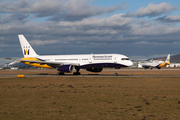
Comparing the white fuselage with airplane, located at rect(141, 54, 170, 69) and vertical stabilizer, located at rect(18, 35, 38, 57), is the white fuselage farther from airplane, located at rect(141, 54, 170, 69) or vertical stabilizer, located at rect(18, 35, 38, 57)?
airplane, located at rect(141, 54, 170, 69)

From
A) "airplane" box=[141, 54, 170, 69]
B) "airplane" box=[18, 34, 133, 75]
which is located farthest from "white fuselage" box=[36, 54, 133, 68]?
"airplane" box=[141, 54, 170, 69]

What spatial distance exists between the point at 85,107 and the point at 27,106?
391 cm

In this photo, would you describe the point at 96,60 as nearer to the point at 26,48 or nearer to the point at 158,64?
the point at 26,48

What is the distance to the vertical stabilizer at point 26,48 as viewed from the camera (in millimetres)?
57719

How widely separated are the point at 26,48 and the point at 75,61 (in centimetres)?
1587

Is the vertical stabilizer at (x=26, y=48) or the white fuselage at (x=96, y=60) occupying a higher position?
the vertical stabilizer at (x=26, y=48)

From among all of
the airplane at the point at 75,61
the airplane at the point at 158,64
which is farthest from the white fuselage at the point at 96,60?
the airplane at the point at 158,64

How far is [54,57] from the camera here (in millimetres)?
55062

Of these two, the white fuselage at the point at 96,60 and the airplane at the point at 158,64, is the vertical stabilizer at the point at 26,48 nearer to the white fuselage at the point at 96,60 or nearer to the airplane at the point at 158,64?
the white fuselage at the point at 96,60

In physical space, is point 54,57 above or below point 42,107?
above

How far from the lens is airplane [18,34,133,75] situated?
4722 centimetres

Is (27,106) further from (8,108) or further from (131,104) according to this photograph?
(131,104)

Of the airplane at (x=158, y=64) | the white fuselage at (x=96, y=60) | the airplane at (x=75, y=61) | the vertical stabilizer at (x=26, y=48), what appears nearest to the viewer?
the white fuselage at (x=96, y=60)

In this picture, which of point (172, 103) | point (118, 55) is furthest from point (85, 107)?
point (118, 55)
